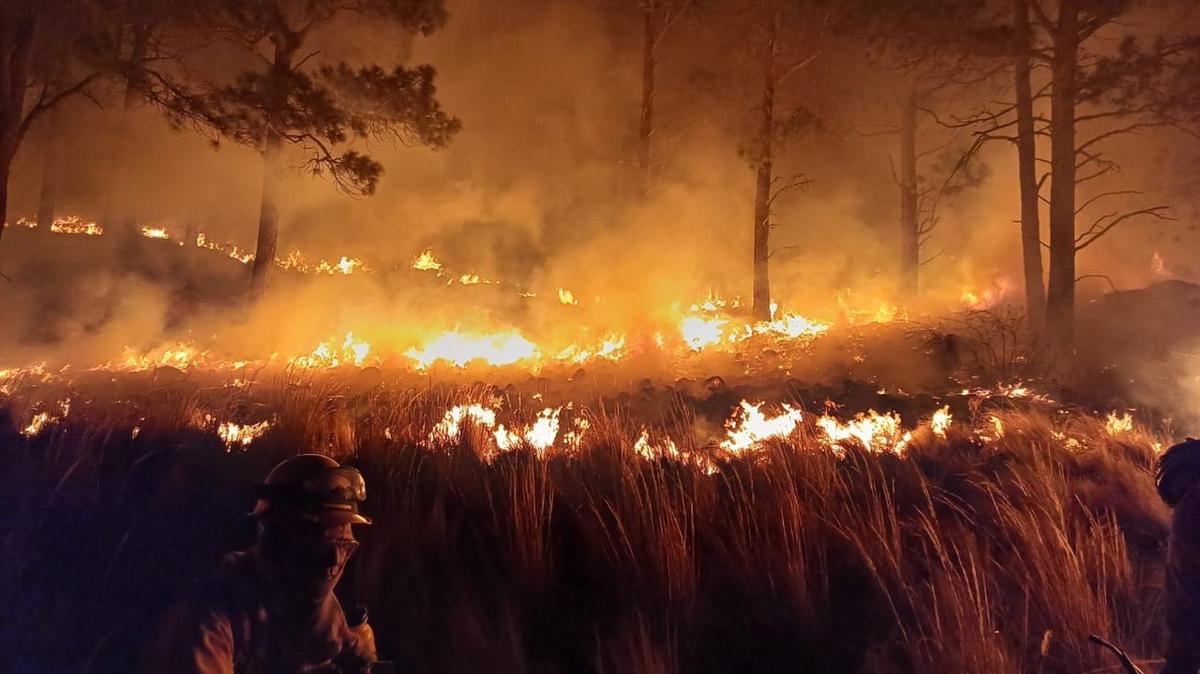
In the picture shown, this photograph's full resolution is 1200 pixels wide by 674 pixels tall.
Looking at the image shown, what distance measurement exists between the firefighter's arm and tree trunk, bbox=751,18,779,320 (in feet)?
46.3

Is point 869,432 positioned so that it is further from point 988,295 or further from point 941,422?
point 988,295

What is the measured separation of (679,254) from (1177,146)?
53.0ft

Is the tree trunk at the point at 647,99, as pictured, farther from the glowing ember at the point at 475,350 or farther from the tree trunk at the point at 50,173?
the tree trunk at the point at 50,173

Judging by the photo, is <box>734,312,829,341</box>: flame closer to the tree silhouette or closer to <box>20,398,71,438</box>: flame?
the tree silhouette

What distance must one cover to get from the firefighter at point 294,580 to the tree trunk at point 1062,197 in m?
11.8

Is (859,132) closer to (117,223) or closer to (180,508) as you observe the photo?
(180,508)

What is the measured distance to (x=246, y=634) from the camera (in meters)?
1.83

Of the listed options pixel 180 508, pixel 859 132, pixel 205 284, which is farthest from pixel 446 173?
pixel 180 508

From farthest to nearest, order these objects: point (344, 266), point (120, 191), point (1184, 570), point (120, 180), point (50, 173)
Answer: point (120, 191) → point (120, 180) → point (50, 173) → point (344, 266) → point (1184, 570)

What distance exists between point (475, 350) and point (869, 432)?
8.65 metres

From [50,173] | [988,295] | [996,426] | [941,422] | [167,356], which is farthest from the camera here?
[50,173]

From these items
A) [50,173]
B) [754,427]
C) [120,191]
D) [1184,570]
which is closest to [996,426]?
[754,427]

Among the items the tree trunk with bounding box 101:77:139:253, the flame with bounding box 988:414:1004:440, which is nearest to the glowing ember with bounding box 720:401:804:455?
the flame with bounding box 988:414:1004:440

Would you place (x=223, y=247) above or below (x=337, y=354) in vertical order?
above
